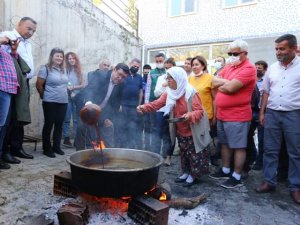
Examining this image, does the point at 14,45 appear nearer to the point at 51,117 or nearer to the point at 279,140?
the point at 51,117

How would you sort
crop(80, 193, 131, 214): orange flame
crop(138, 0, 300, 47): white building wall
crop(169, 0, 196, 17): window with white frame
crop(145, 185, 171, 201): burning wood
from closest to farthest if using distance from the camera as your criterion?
crop(80, 193, 131, 214): orange flame → crop(145, 185, 171, 201): burning wood → crop(138, 0, 300, 47): white building wall → crop(169, 0, 196, 17): window with white frame

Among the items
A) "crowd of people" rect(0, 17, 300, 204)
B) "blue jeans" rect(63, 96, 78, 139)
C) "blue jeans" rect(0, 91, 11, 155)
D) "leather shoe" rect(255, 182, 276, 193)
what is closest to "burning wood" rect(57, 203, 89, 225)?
"crowd of people" rect(0, 17, 300, 204)

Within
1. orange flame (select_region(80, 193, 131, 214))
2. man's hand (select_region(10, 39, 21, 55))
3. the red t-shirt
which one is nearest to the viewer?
orange flame (select_region(80, 193, 131, 214))

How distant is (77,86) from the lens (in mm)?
6074

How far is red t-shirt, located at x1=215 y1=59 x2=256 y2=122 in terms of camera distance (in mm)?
4082

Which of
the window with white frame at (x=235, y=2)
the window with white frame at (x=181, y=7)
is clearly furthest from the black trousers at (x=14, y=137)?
the window with white frame at (x=181, y=7)

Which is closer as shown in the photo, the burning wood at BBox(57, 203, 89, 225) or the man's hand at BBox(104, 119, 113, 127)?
the burning wood at BBox(57, 203, 89, 225)

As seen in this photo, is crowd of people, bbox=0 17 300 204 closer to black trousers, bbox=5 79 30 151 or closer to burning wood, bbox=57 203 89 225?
black trousers, bbox=5 79 30 151

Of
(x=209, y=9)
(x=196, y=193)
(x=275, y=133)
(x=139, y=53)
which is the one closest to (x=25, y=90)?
(x=196, y=193)

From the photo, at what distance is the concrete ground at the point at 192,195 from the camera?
3.11 m

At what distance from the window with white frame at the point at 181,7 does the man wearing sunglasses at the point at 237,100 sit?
31.9 feet

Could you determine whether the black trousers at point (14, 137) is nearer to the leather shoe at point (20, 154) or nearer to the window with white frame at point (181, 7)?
the leather shoe at point (20, 154)

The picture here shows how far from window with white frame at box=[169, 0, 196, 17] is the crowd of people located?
836cm

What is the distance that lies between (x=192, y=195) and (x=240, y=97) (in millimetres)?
1559
